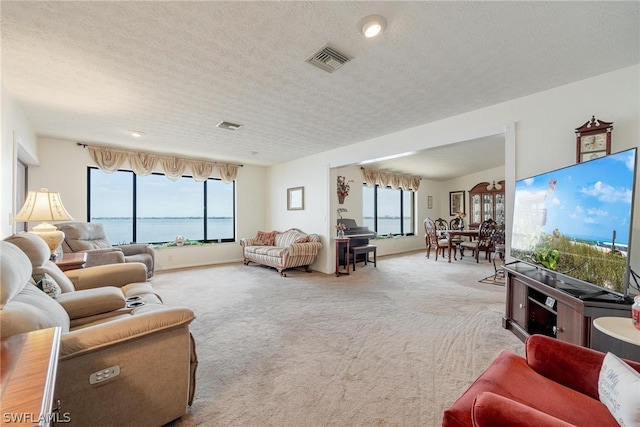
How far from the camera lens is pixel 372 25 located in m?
1.77

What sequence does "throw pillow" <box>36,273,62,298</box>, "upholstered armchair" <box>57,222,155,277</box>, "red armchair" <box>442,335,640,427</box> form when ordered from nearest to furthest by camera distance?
"red armchair" <box>442,335,640,427</box> → "throw pillow" <box>36,273,62,298</box> → "upholstered armchair" <box>57,222,155,277</box>

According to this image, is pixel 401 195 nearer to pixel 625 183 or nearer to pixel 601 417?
pixel 625 183

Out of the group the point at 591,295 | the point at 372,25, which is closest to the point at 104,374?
the point at 372,25

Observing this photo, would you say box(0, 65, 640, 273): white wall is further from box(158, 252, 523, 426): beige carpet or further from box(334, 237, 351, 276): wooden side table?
box(158, 252, 523, 426): beige carpet

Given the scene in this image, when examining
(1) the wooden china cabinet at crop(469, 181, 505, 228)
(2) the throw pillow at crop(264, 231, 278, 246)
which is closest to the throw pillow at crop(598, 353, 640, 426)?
(2) the throw pillow at crop(264, 231, 278, 246)

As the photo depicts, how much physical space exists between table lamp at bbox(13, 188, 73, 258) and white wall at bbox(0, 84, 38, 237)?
0.18 meters

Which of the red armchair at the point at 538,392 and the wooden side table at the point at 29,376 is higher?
the wooden side table at the point at 29,376

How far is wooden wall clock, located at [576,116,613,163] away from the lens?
2287 mm

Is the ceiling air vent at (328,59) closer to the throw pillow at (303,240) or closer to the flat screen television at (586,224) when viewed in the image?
the flat screen television at (586,224)

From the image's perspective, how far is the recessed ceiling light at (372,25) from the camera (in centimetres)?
172

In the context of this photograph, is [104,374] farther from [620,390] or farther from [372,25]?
[372,25]

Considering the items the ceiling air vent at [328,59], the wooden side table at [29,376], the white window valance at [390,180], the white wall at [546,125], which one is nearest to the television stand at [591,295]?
the white wall at [546,125]

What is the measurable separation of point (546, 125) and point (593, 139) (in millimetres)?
435

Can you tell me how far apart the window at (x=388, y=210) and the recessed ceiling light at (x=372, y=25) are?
5.82 metres
